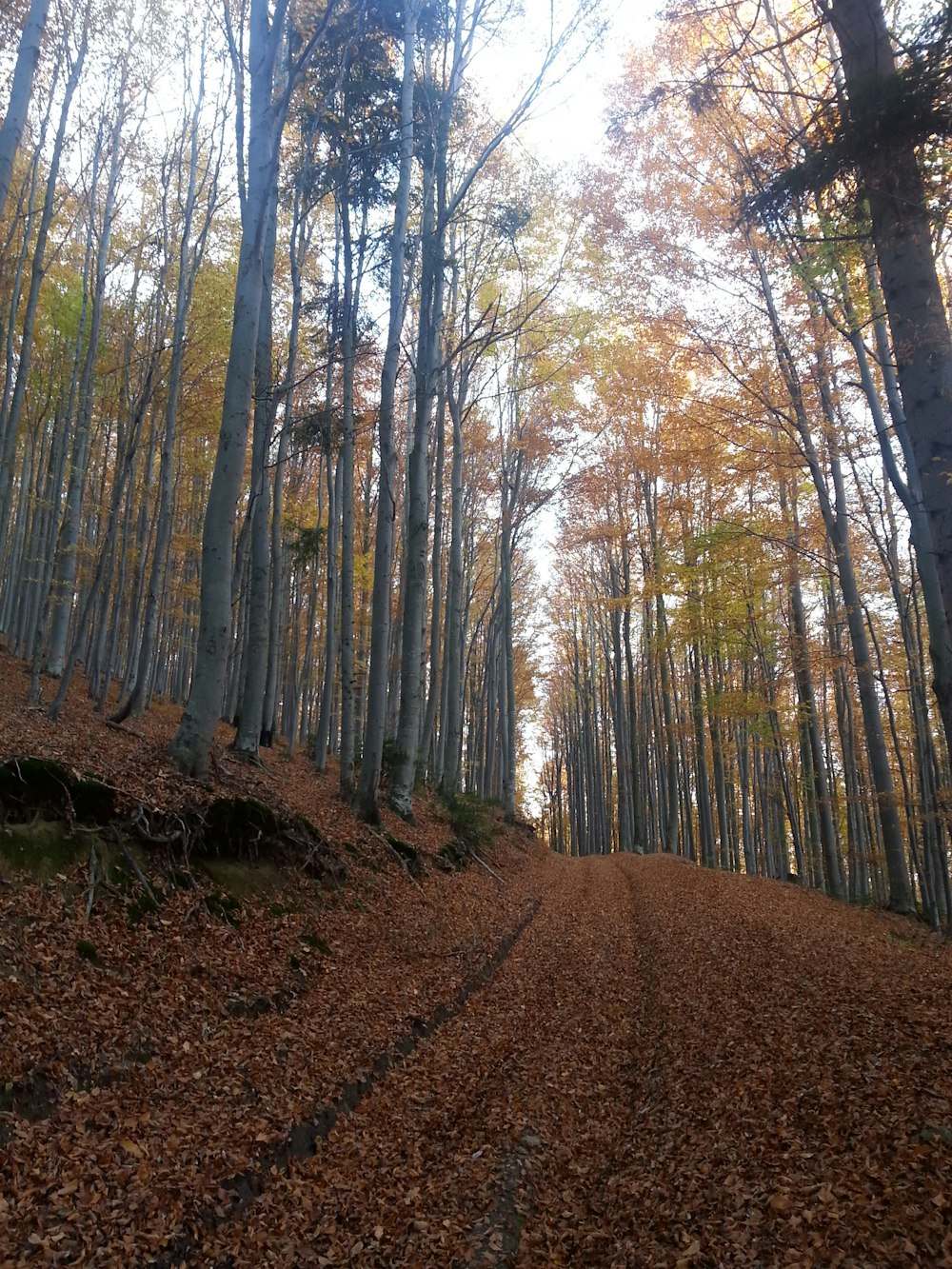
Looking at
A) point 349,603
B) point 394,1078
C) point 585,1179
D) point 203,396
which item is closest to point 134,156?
point 203,396

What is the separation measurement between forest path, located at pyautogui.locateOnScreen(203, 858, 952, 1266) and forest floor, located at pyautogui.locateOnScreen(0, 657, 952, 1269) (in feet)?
0.06

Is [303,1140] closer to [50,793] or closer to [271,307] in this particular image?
[50,793]

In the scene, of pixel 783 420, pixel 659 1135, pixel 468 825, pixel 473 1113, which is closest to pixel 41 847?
pixel 473 1113

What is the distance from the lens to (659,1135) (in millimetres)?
3873

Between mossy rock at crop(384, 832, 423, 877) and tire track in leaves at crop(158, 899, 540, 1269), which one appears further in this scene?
mossy rock at crop(384, 832, 423, 877)

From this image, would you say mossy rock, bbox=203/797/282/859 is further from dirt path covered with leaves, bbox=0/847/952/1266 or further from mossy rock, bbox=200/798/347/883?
dirt path covered with leaves, bbox=0/847/952/1266

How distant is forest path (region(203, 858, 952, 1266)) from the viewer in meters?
2.92

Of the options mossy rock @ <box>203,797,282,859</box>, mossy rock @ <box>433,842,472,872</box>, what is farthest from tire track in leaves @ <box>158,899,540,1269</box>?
mossy rock @ <box>433,842,472,872</box>

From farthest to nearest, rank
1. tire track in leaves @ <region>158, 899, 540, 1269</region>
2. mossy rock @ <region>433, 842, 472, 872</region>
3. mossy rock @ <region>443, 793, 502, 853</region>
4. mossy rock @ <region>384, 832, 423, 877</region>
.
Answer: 1. mossy rock @ <region>443, 793, 502, 853</region>
2. mossy rock @ <region>433, 842, 472, 872</region>
3. mossy rock @ <region>384, 832, 423, 877</region>
4. tire track in leaves @ <region>158, 899, 540, 1269</region>

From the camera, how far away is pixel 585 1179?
3.62 m

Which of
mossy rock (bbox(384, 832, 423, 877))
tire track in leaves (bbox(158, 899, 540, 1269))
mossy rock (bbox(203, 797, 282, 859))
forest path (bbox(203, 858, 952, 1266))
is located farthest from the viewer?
mossy rock (bbox(384, 832, 423, 877))

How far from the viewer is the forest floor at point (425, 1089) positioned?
302 centimetres

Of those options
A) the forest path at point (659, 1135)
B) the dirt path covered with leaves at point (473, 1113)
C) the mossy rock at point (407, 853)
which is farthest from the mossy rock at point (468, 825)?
the forest path at point (659, 1135)

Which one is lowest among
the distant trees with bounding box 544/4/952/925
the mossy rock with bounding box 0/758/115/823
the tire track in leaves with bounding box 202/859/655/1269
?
the tire track in leaves with bounding box 202/859/655/1269
